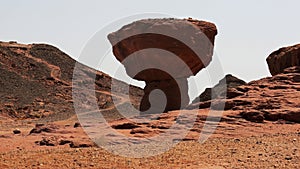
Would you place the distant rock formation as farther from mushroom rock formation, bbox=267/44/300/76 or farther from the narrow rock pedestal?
mushroom rock formation, bbox=267/44/300/76

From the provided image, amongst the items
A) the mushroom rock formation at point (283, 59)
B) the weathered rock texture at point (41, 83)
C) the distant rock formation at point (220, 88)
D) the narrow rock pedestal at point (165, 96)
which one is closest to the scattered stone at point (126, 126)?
the narrow rock pedestal at point (165, 96)

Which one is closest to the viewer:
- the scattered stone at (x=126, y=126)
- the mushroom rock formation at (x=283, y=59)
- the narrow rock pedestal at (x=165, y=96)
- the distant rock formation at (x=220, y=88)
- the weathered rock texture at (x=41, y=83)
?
the scattered stone at (x=126, y=126)

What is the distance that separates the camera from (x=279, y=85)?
19.3 m

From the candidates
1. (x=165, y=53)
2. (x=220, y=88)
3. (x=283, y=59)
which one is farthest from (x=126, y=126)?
(x=220, y=88)

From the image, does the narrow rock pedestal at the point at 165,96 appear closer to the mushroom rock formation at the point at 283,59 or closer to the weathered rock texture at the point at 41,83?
the mushroom rock formation at the point at 283,59

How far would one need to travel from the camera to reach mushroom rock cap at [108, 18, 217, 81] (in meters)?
23.4

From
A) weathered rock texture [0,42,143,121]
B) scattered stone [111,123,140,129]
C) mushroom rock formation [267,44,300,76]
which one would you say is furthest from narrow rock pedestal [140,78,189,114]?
weathered rock texture [0,42,143,121]

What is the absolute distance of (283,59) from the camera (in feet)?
79.2

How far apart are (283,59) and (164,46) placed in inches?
287

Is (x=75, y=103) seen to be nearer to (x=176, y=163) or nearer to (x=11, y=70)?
(x=11, y=70)

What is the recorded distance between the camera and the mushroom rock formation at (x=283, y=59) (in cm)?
2258

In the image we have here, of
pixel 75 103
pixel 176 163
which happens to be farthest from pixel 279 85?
pixel 75 103

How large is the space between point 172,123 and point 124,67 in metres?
10.9

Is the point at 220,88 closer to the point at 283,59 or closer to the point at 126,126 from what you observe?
the point at 283,59
